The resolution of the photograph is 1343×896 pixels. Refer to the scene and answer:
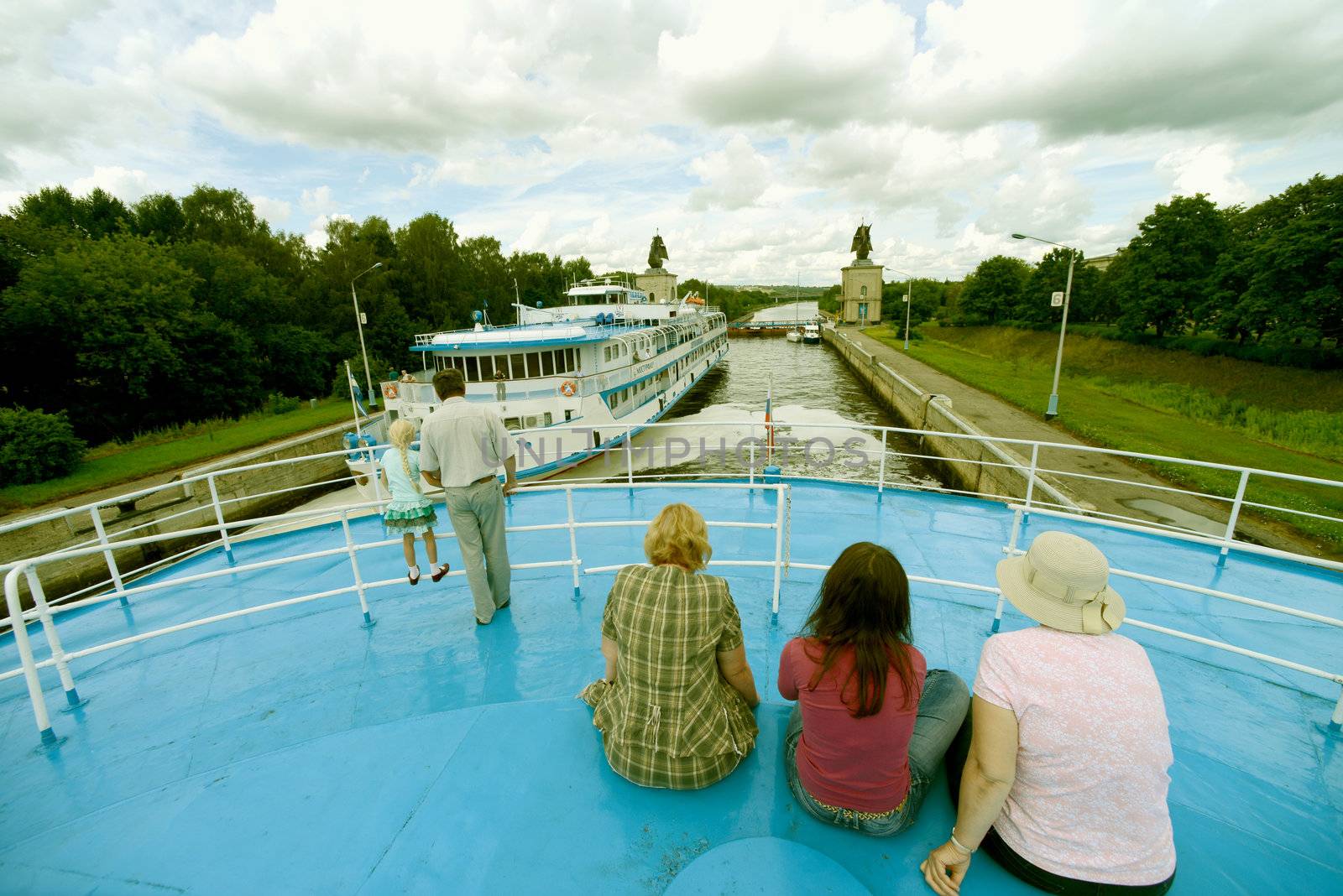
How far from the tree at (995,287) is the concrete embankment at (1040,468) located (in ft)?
125

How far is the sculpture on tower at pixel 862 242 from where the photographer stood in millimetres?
82125

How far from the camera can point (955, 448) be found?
1803cm

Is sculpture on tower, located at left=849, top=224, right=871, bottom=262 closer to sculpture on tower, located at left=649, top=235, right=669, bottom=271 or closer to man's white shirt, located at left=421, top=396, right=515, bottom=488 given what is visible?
sculpture on tower, located at left=649, top=235, right=669, bottom=271

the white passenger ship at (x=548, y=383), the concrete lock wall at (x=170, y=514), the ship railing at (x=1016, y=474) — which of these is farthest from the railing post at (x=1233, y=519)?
the concrete lock wall at (x=170, y=514)

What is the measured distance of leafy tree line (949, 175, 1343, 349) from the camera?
22.4 meters

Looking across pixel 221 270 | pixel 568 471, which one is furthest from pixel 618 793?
pixel 221 270

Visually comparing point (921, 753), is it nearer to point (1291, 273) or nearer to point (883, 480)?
point (883, 480)

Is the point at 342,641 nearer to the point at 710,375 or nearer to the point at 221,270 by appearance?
the point at 221,270

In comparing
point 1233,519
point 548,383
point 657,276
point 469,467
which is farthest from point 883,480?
point 657,276

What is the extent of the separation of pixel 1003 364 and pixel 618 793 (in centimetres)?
4387

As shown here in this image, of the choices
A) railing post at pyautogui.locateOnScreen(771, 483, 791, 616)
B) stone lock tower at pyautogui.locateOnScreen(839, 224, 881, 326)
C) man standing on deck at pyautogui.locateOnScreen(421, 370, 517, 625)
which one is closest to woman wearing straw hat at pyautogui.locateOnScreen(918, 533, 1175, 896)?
railing post at pyautogui.locateOnScreen(771, 483, 791, 616)

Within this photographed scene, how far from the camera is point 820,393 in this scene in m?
34.6

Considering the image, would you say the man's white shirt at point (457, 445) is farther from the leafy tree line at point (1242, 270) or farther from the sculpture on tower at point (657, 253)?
the sculpture on tower at point (657, 253)

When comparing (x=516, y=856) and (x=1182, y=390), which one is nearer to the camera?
(x=516, y=856)
